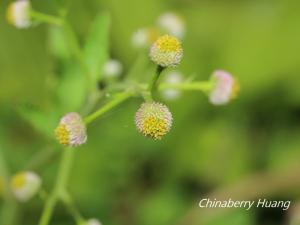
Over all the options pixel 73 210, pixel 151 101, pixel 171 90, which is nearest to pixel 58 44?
pixel 171 90

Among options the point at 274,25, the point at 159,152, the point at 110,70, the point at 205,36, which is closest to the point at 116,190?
the point at 159,152

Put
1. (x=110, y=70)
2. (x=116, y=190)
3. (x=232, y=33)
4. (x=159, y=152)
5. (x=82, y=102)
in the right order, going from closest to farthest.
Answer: (x=82, y=102) → (x=110, y=70) → (x=116, y=190) → (x=159, y=152) → (x=232, y=33)

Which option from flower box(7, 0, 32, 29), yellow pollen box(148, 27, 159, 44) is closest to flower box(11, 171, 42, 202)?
flower box(7, 0, 32, 29)

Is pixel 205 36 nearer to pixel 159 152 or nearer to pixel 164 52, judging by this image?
pixel 159 152

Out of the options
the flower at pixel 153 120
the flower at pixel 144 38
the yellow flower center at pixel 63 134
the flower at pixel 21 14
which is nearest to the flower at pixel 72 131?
the yellow flower center at pixel 63 134

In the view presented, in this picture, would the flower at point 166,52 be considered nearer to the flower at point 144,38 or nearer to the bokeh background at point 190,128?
Answer: the flower at point 144,38

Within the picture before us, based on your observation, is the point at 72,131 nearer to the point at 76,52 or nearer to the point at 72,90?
the point at 76,52
